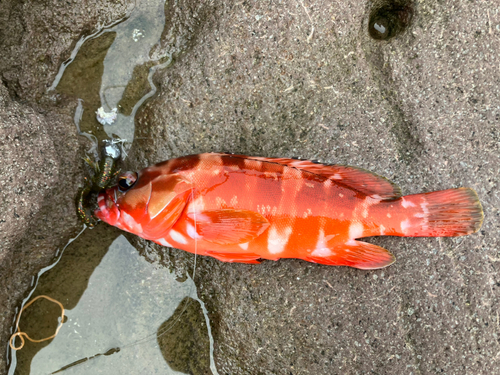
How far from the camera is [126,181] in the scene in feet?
7.97

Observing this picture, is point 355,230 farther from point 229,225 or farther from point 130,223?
point 130,223

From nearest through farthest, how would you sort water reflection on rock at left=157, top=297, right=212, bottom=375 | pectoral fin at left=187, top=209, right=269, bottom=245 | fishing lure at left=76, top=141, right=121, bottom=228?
pectoral fin at left=187, top=209, right=269, bottom=245, fishing lure at left=76, top=141, right=121, bottom=228, water reflection on rock at left=157, top=297, right=212, bottom=375

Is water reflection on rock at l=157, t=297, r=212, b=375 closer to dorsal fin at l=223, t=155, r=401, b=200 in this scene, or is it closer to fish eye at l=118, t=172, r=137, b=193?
fish eye at l=118, t=172, r=137, b=193

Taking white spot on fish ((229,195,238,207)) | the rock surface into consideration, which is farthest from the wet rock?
white spot on fish ((229,195,238,207))

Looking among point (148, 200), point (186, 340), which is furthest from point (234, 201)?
point (186, 340)

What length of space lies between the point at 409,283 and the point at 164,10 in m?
2.94

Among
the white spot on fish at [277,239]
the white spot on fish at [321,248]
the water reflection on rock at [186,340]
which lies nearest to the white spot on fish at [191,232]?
the white spot on fish at [277,239]

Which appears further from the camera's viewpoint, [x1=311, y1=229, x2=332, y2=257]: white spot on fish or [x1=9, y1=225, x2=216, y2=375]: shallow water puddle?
[x1=9, y1=225, x2=216, y2=375]: shallow water puddle

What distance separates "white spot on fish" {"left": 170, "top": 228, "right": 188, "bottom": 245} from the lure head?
0.05 metres

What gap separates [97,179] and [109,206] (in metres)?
0.34

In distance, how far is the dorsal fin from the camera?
246 centimetres

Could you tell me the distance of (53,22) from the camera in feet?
8.89

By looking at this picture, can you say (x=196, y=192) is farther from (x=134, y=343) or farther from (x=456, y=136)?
(x=456, y=136)

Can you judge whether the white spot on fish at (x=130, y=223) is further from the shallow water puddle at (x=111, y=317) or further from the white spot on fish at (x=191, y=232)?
the shallow water puddle at (x=111, y=317)
